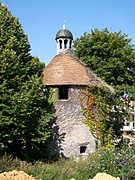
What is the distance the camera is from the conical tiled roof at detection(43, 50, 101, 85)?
19.6m

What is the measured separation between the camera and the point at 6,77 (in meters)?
16.4

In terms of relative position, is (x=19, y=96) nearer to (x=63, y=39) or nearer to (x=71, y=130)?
(x=71, y=130)

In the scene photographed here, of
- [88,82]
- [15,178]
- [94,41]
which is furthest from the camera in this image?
[94,41]

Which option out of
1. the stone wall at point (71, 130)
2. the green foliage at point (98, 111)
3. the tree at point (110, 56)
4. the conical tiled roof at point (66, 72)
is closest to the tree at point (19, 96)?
the stone wall at point (71, 130)

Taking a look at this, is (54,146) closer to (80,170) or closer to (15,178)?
(80,170)

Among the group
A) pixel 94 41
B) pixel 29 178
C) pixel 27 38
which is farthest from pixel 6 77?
pixel 94 41

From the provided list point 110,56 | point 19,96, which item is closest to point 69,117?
point 19,96

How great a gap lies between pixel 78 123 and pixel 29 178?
40.9 feet

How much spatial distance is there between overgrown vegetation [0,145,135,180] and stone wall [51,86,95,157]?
5.49 metres

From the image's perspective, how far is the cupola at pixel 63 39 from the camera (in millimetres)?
22161

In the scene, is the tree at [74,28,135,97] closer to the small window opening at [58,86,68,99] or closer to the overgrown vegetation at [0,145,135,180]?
the small window opening at [58,86,68,99]

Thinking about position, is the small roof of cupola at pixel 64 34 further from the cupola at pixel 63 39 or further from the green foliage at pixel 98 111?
the green foliage at pixel 98 111

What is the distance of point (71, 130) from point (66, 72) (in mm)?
3937

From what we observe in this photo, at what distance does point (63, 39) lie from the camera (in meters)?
22.2
